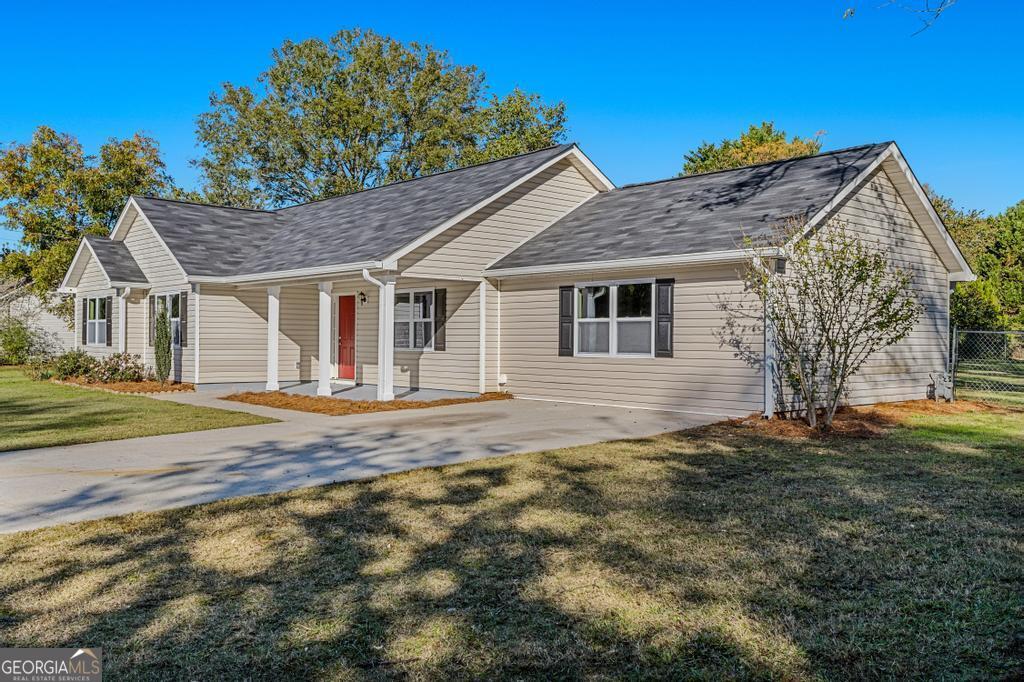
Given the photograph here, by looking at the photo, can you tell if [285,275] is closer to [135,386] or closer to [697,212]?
[135,386]

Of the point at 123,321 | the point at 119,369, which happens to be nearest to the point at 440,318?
the point at 119,369

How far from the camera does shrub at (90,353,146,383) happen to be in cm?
2025

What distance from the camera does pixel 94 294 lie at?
23.3 metres

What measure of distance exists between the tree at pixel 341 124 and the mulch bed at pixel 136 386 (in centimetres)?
2223

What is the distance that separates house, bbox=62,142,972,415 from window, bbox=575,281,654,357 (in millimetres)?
36

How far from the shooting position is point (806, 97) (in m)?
28.0

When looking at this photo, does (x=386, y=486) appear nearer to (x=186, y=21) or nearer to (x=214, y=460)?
(x=214, y=460)

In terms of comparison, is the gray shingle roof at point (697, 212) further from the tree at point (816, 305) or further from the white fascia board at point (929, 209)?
the tree at point (816, 305)

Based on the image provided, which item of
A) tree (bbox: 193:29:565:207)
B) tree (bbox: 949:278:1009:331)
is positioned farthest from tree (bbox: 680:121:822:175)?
tree (bbox: 949:278:1009:331)

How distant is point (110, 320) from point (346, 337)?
311 inches

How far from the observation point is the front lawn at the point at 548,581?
3.71 metres

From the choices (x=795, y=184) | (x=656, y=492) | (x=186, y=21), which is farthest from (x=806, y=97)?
(x=656, y=492)

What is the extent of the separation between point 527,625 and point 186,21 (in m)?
25.2

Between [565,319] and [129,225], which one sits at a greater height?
[129,225]
